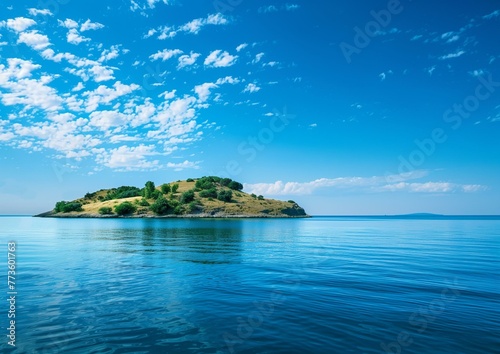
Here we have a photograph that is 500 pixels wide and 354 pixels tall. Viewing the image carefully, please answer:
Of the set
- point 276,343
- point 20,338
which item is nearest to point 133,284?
point 20,338

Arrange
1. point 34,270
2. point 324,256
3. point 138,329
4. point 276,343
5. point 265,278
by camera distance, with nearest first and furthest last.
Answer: point 276,343 → point 138,329 → point 265,278 → point 34,270 → point 324,256

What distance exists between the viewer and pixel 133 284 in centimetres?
2097

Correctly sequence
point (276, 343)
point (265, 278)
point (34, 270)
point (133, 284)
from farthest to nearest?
point (34, 270)
point (265, 278)
point (133, 284)
point (276, 343)

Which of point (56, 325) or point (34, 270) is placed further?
point (34, 270)

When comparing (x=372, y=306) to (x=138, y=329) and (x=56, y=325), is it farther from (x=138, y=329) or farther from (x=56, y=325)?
(x=56, y=325)

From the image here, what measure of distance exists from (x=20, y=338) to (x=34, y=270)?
17091 millimetres

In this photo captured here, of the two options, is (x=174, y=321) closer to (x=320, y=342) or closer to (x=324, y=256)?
(x=320, y=342)

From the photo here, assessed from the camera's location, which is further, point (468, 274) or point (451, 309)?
point (468, 274)

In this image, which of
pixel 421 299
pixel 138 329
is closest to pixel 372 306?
pixel 421 299

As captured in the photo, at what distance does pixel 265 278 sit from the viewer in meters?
23.8

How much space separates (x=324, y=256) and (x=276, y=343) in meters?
26.9

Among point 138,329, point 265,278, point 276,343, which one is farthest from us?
point 265,278

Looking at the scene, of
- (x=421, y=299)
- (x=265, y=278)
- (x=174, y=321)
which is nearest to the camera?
(x=174, y=321)

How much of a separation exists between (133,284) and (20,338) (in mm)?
9396
